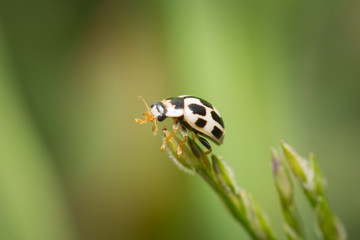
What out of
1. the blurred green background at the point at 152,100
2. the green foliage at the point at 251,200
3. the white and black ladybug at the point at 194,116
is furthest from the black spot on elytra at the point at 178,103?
the blurred green background at the point at 152,100

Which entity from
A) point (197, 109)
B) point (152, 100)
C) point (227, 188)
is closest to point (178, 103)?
point (197, 109)

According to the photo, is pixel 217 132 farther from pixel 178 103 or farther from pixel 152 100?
pixel 152 100

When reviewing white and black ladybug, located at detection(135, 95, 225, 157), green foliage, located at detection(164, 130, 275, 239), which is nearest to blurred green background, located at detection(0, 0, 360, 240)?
white and black ladybug, located at detection(135, 95, 225, 157)

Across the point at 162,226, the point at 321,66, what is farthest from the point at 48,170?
the point at 321,66

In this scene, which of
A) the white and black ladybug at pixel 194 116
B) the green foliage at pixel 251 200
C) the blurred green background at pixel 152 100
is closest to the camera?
the green foliage at pixel 251 200

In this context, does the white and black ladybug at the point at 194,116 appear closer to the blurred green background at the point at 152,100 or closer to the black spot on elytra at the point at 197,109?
the black spot on elytra at the point at 197,109

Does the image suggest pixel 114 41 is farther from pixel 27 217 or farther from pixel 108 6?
pixel 27 217

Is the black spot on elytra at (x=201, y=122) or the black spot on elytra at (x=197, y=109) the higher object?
the black spot on elytra at (x=197, y=109)
